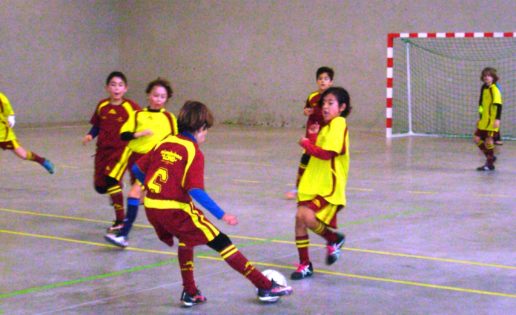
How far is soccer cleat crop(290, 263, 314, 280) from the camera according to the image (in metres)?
6.40

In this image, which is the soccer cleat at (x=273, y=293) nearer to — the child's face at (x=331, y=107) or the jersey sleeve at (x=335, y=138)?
the jersey sleeve at (x=335, y=138)

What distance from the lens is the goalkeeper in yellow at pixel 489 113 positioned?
1321cm

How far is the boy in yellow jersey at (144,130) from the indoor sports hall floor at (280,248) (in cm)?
25

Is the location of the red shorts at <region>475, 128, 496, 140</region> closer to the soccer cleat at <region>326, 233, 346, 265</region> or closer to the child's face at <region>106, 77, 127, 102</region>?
the child's face at <region>106, 77, 127, 102</region>

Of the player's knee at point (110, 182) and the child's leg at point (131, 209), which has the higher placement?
the player's knee at point (110, 182)

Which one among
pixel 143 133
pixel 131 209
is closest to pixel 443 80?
pixel 143 133

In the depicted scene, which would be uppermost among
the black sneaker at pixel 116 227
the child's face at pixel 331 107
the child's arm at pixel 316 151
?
the child's face at pixel 331 107

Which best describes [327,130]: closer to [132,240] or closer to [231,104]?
[132,240]

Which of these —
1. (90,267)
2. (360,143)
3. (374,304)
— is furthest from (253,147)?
(374,304)

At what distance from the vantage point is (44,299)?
19.1ft

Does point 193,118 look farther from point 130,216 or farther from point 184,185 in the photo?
point 130,216

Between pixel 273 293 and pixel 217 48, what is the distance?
18.0m

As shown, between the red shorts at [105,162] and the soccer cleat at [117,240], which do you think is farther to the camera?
the red shorts at [105,162]

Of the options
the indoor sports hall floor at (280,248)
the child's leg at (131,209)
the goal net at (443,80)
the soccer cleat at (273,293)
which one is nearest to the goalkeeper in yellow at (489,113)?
the indoor sports hall floor at (280,248)
